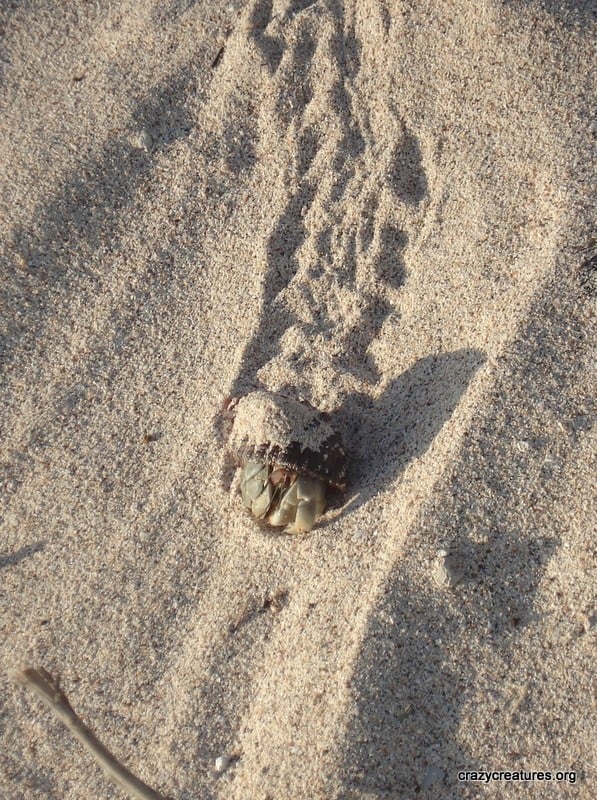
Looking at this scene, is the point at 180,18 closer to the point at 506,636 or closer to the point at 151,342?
the point at 151,342

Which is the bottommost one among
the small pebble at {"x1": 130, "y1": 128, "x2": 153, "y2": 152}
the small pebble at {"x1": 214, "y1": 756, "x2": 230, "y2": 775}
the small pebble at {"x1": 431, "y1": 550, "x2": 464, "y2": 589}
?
the small pebble at {"x1": 214, "y1": 756, "x2": 230, "y2": 775}

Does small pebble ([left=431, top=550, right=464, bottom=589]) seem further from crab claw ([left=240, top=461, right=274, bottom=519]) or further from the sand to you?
crab claw ([left=240, top=461, right=274, bottom=519])

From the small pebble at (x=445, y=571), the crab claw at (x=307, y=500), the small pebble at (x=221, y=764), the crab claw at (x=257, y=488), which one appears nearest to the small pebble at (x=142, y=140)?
the crab claw at (x=257, y=488)

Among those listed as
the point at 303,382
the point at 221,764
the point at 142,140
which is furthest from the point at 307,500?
the point at 142,140

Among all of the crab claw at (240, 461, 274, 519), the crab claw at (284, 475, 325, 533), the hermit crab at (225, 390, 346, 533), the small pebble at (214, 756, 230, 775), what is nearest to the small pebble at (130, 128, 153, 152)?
the hermit crab at (225, 390, 346, 533)

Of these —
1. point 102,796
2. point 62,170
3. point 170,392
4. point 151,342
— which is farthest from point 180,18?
point 102,796

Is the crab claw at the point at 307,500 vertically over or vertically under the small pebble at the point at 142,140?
under

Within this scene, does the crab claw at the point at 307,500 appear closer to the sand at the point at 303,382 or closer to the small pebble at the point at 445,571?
the sand at the point at 303,382
